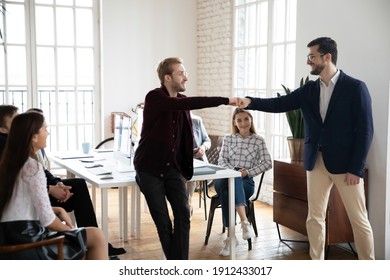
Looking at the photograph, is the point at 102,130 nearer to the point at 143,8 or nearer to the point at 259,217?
the point at 143,8

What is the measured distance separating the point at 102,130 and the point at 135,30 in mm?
1335

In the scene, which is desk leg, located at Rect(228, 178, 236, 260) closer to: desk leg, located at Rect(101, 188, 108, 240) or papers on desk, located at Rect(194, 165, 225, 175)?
papers on desk, located at Rect(194, 165, 225, 175)

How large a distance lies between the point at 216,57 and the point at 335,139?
358cm

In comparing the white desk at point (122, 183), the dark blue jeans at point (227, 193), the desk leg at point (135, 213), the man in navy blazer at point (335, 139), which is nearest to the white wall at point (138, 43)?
the white desk at point (122, 183)

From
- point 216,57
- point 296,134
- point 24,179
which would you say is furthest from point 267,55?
point 24,179

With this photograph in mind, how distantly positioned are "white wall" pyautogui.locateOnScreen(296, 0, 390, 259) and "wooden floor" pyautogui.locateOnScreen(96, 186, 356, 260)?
0.44m

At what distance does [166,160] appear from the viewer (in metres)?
3.15

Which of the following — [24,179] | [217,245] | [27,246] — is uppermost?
[24,179]

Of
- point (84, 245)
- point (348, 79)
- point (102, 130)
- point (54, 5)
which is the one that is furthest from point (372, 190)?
point (54, 5)

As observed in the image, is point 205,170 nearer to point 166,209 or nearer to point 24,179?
point 166,209

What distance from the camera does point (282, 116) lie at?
5516 millimetres

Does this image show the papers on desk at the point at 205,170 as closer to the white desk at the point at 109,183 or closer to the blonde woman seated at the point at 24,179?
the white desk at the point at 109,183

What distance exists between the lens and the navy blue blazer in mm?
3127

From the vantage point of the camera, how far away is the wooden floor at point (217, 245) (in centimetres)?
400
